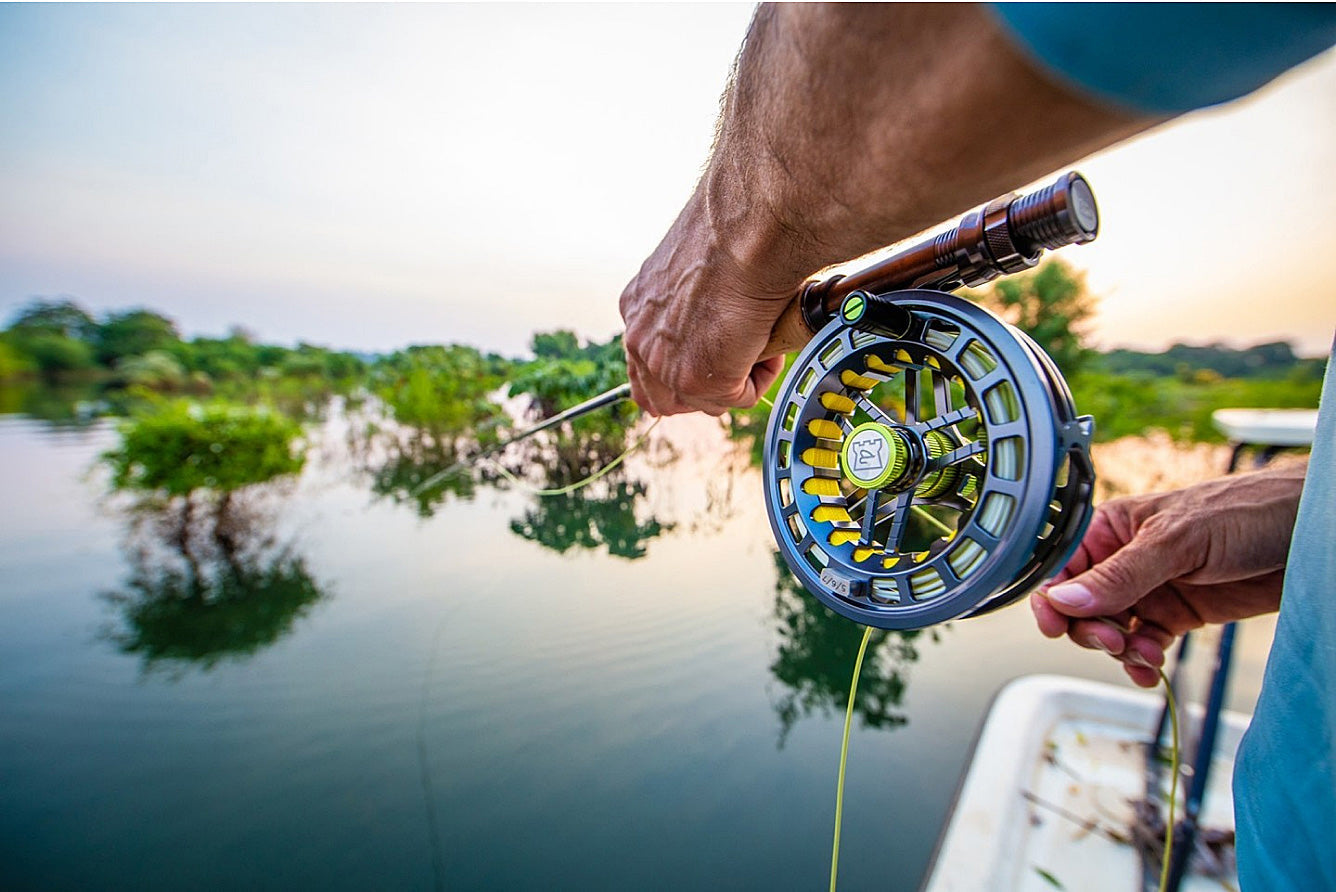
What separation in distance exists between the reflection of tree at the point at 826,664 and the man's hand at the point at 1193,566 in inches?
55.7

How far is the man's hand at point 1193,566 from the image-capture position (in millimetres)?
850

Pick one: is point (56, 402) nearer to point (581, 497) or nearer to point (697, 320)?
point (581, 497)

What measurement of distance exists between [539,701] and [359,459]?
1821 millimetres

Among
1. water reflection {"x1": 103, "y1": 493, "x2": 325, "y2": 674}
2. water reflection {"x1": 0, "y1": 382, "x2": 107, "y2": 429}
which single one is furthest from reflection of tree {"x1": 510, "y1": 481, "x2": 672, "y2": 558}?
water reflection {"x1": 0, "y1": 382, "x2": 107, "y2": 429}

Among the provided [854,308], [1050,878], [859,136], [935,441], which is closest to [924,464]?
[935,441]

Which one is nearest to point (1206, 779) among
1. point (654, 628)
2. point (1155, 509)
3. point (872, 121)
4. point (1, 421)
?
point (1155, 509)

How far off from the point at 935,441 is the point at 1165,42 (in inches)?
14.4

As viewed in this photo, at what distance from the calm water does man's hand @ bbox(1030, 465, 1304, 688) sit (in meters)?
1.06

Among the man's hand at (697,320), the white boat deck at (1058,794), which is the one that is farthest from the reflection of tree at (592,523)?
the white boat deck at (1058,794)

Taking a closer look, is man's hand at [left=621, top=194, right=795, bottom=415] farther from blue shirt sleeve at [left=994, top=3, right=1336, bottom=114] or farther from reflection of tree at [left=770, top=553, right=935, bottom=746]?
reflection of tree at [left=770, top=553, right=935, bottom=746]

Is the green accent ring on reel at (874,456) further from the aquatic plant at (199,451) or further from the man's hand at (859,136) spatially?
the aquatic plant at (199,451)

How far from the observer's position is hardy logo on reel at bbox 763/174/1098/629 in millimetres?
466

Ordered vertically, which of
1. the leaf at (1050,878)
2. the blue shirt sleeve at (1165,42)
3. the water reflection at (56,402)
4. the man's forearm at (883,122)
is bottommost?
the leaf at (1050,878)

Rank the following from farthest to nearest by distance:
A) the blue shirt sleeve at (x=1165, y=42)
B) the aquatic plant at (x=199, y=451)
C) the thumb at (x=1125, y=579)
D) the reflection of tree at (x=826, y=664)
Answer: the aquatic plant at (x=199, y=451) → the reflection of tree at (x=826, y=664) → the thumb at (x=1125, y=579) → the blue shirt sleeve at (x=1165, y=42)
